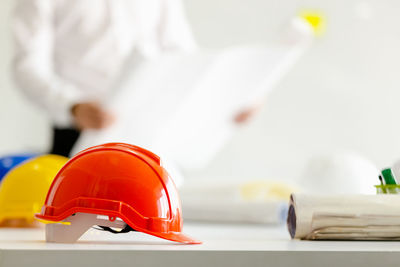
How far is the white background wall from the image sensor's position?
11.0 ft

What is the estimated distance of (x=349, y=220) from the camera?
2.24 ft

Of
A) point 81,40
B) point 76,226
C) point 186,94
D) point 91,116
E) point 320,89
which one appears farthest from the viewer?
point 320,89

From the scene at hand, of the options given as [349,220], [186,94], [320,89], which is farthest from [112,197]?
[320,89]

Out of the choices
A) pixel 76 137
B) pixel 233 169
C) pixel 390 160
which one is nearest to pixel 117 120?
pixel 76 137

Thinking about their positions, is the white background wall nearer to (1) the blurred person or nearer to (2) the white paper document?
(1) the blurred person

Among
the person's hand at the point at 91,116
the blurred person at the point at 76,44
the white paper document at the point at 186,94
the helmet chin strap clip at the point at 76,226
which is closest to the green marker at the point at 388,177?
the helmet chin strap clip at the point at 76,226

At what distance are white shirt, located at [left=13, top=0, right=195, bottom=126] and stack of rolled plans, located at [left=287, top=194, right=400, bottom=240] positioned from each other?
4.49 ft

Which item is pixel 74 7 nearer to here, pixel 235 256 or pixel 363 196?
pixel 363 196

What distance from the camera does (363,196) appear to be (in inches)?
27.5

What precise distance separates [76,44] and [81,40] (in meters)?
0.02

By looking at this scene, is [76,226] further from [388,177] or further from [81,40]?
[81,40]

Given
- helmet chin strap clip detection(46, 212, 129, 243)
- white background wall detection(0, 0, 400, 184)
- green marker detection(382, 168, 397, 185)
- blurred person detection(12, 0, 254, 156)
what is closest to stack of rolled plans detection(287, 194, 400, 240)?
green marker detection(382, 168, 397, 185)

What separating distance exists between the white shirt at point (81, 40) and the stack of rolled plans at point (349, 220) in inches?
53.8

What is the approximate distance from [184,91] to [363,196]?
2.76 ft
